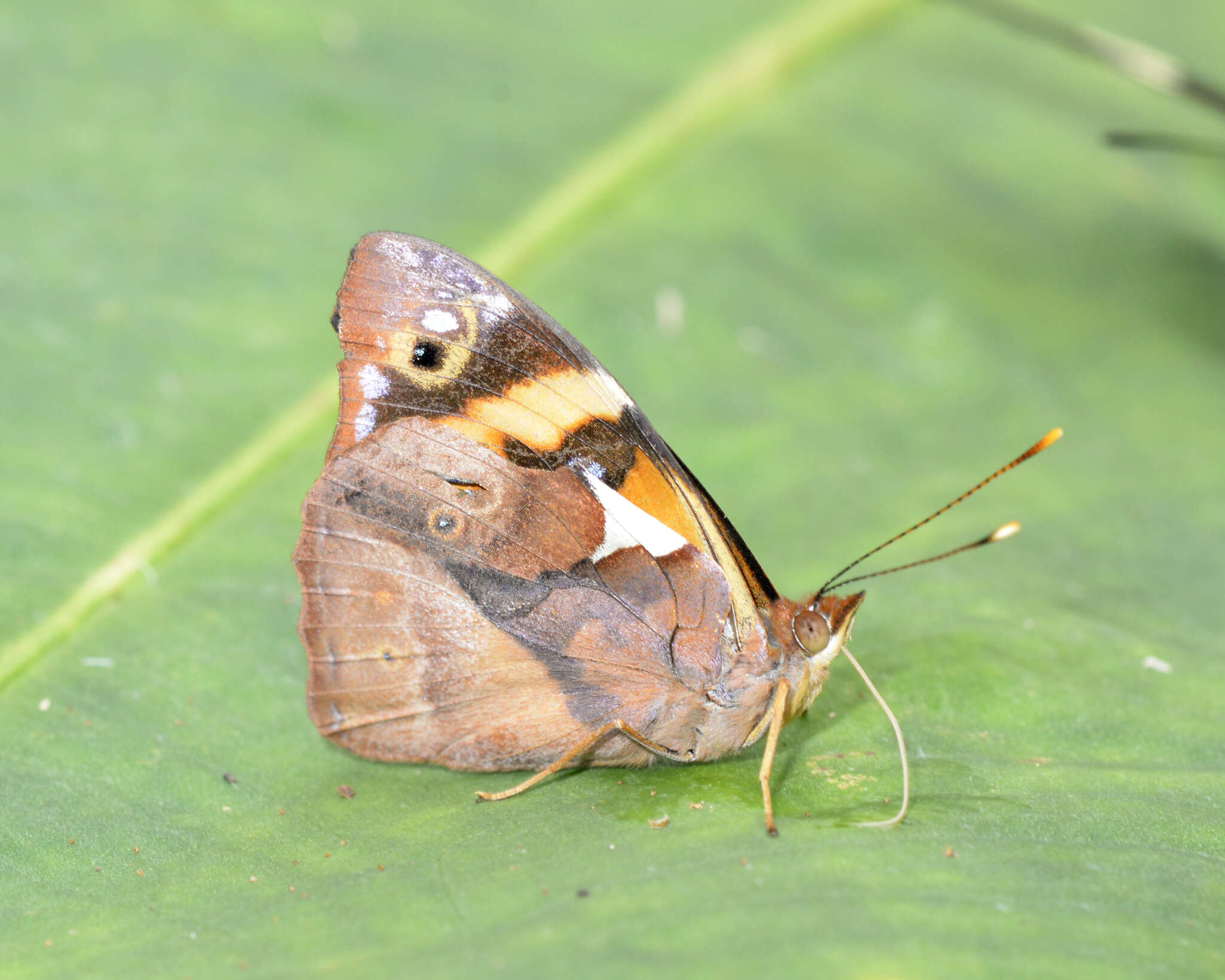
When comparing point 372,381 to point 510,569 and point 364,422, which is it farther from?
point 510,569

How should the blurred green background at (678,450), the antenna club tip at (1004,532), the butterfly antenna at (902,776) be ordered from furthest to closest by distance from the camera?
the antenna club tip at (1004,532), the butterfly antenna at (902,776), the blurred green background at (678,450)

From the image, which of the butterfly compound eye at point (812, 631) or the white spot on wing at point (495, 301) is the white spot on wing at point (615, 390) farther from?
the butterfly compound eye at point (812, 631)

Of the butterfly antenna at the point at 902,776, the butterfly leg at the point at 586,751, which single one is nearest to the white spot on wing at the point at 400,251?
the butterfly leg at the point at 586,751

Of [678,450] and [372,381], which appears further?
[678,450]

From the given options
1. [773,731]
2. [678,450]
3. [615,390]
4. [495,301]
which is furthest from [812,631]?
[678,450]

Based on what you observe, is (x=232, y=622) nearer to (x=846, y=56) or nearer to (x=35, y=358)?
(x=35, y=358)

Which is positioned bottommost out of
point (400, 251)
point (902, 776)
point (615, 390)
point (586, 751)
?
point (902, 776)

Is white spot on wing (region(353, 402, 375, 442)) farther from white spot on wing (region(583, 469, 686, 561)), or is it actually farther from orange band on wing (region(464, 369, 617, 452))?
white spot on wing (region(583, 469, 686, 561))
